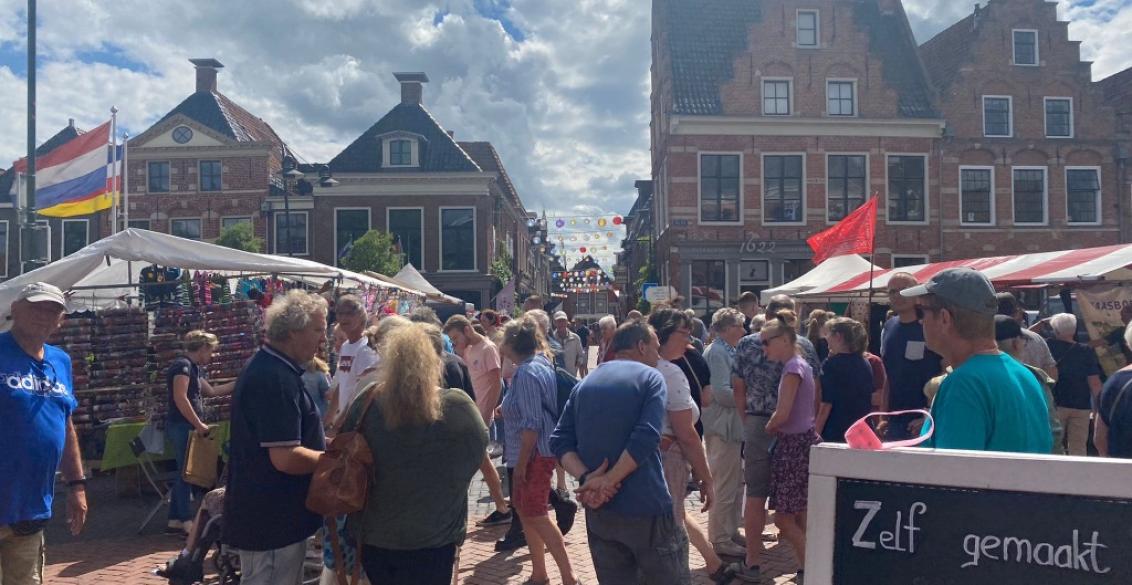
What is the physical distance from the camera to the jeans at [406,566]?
9.89 ft

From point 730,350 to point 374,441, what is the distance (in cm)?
334

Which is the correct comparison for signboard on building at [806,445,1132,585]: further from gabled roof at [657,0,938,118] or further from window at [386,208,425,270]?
window at [386,208,425,270]

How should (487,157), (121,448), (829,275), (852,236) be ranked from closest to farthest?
(121,448) → (852,236) → (829,275) → (487,157)

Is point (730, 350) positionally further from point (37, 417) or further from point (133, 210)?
point (133, 210)

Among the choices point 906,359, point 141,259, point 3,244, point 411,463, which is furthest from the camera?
point 3,244

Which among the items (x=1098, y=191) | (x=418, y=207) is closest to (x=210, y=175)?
(x=418, y=207)

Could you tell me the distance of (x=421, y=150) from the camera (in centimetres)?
3111

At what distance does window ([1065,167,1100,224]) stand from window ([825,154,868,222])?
6.48 meters

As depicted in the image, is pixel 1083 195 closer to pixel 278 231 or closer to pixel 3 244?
pixel 278 231

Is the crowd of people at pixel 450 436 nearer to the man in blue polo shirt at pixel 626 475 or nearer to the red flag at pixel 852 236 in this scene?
the man in blue polo shirt at pixel 626 475

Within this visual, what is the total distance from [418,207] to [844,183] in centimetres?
1544

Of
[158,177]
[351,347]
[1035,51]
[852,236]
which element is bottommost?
[351,347]

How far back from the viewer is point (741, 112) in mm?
24641

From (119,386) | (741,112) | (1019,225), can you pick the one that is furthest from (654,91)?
(119,386)
